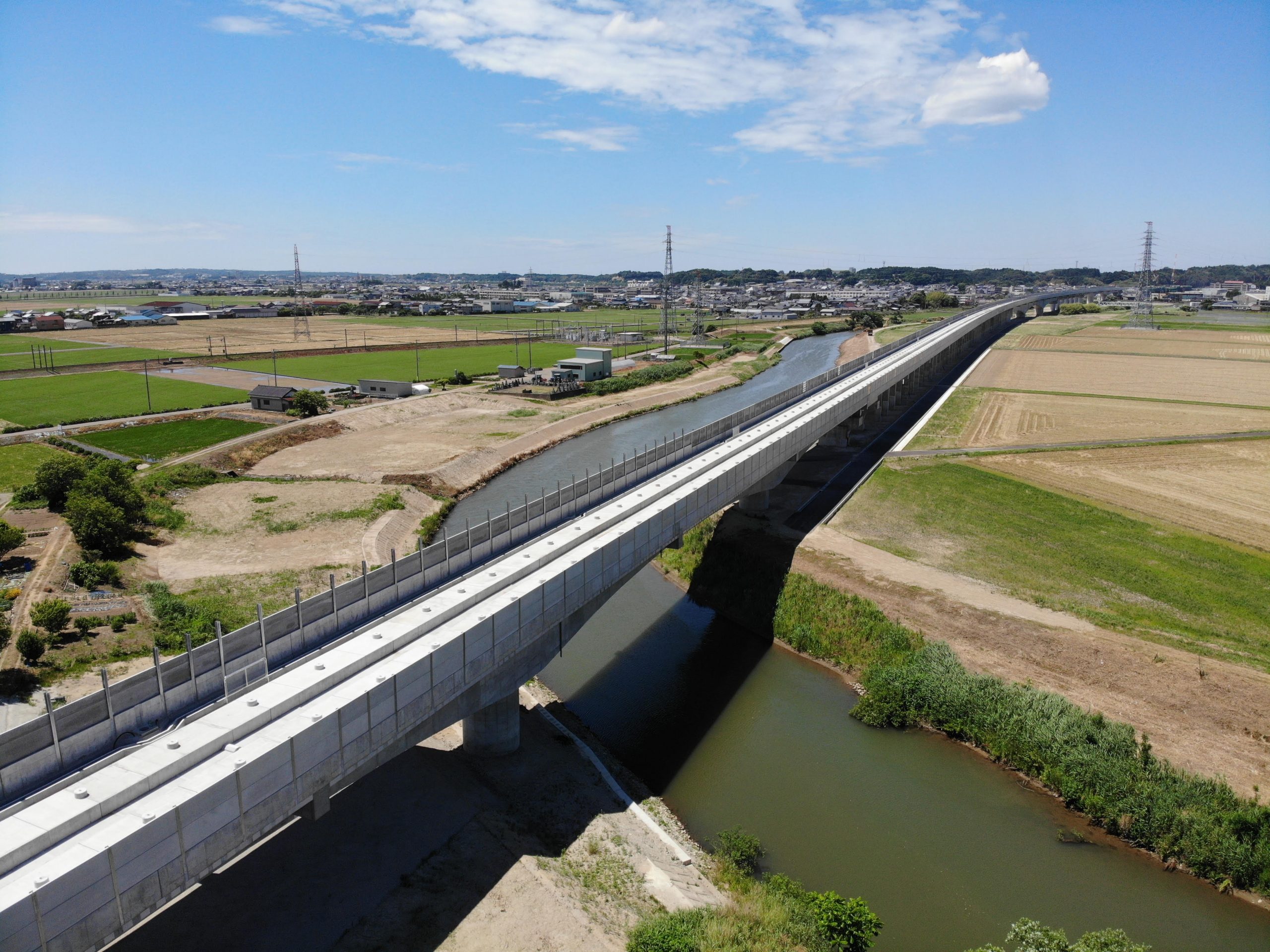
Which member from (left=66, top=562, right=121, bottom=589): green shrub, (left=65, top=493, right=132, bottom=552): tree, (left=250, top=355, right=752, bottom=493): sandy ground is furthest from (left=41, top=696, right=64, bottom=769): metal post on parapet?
(left=250, top=355, right=752, bottom=493): sandy ground

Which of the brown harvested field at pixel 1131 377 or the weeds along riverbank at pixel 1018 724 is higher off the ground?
the brown harvested field at pixel 1131 377

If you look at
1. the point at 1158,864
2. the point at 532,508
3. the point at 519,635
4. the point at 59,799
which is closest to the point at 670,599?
the point at 532,508

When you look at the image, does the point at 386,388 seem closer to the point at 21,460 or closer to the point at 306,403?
the point at 306,403

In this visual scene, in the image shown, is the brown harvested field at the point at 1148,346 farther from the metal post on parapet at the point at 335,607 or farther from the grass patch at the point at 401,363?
the metal post on parapet at the point at 335,607

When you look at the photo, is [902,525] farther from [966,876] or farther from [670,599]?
[966,876]

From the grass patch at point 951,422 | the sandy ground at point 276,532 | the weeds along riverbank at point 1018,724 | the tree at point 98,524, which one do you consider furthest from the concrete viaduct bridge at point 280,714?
the grass patch at point 951,422

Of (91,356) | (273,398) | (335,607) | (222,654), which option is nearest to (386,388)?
(273,398)
